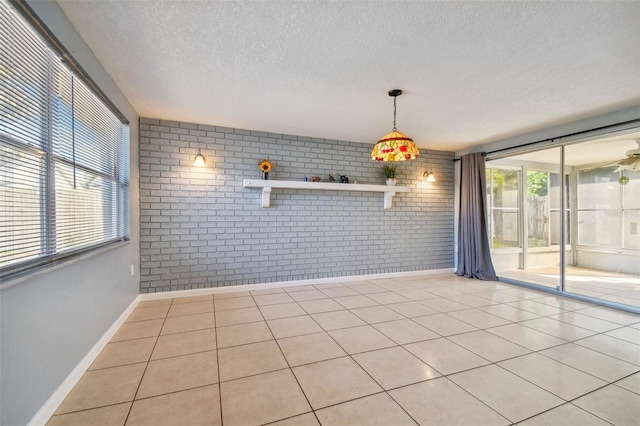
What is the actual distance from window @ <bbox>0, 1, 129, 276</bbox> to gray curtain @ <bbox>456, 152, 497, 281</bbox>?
5288 mm

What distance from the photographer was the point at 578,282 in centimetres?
436

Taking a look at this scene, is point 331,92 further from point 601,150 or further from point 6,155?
point 601,150

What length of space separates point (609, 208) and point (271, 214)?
5.12 m

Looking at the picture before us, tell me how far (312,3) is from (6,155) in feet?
5.76

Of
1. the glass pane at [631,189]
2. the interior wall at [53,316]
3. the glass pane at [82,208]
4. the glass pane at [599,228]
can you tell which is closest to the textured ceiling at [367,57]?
the interior wall at [53,316]

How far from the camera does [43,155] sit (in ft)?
5.36

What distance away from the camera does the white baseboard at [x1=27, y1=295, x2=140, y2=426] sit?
1.57m

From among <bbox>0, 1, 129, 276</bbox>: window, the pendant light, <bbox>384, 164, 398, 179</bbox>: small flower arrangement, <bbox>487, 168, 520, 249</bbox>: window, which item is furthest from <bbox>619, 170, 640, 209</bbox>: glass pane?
<bbox>0, 1, 129, 276</bbox>: window

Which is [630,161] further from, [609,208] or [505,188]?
[505,188]

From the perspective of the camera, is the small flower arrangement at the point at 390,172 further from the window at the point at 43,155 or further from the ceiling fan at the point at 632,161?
the window at the point at 43,155

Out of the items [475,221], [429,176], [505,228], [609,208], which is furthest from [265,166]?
[609,208]

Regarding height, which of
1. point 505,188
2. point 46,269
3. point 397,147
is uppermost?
point 397,147

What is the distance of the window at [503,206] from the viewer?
549 centimetres

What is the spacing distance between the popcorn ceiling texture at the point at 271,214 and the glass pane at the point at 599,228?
2.00 metres
